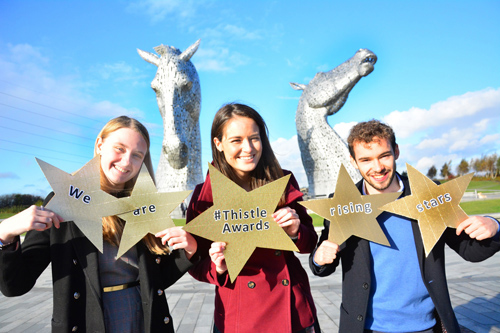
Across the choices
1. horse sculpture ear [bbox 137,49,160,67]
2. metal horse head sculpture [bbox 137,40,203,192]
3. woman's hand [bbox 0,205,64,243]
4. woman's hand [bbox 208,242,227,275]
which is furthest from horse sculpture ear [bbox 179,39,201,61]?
woman's hand [bbox 208,242,227,275]

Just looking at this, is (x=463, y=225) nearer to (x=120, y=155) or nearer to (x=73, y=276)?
(x=120, y=155)

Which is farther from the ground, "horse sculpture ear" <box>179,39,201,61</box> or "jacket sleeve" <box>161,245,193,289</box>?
"horse sculpture ear" <box>179,39,201,61</box>

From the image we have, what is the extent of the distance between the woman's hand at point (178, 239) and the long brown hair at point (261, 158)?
0.50 metres

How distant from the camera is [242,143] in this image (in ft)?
6.51

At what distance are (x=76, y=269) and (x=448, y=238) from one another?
237cm

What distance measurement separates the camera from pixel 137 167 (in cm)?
200

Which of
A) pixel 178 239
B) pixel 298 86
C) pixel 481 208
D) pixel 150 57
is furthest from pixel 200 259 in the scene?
pixel 481 208

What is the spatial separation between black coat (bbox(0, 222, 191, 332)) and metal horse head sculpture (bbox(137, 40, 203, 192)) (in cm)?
1120

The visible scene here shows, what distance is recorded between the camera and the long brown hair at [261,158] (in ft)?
6.79

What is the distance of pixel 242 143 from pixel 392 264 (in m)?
1.21

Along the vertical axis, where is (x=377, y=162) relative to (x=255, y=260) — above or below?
above

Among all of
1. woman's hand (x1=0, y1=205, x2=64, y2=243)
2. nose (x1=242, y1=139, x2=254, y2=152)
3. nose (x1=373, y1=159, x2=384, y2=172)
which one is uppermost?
nose (x1=242, y1=139, x2=254, y2=152)

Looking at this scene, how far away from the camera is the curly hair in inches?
81.4

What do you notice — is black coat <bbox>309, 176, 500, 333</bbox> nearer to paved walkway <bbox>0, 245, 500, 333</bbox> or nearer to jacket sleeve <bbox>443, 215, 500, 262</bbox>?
jacket sleeve <bbox>443, 215, 500, 262</bbox>
